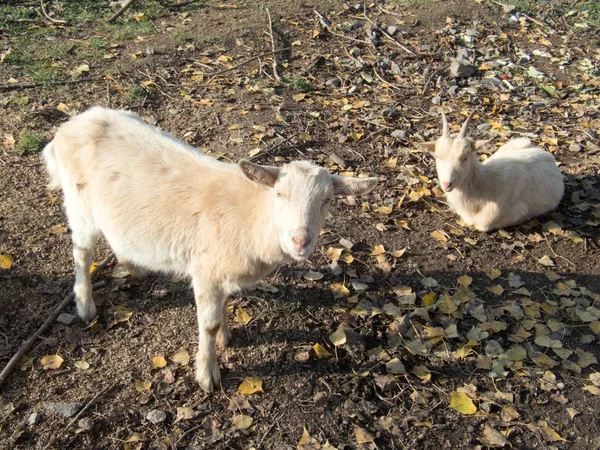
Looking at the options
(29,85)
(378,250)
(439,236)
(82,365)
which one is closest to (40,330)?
(82,365)

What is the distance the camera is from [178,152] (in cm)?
386

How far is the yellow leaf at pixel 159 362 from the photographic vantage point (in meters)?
3.93

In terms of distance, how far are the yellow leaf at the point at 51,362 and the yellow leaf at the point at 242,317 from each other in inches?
51.5

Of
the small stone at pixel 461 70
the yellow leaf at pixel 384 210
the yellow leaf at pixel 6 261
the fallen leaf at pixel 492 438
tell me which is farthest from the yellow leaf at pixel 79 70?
the fallen leaf at pixel 492 438

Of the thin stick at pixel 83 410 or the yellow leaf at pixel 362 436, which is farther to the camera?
the yellow leaf at pixel 362 436

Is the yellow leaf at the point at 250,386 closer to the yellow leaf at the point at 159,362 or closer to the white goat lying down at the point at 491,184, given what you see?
the yellow leaf at the point at 159,362

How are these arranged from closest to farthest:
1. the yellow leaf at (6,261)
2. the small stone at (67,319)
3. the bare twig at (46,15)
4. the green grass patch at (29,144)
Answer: the small stone at (67,319) < the yellow leaf at (6,261) < the green grass patch at (29,144) < the bare twig at (46,15)

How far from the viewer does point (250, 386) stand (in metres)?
3.84

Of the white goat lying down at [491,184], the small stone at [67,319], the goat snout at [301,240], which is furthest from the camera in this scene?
the white goat lying down at [491,184]

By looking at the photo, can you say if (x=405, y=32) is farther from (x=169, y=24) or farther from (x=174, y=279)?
(x=174, y=279)

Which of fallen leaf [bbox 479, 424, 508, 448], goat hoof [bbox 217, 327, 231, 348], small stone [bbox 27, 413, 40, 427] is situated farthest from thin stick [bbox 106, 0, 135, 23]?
fallen leaf [bbox 479, 424, 508, 448]

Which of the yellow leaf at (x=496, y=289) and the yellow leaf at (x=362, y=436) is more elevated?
the yellow leaf at (x=362, y=436)

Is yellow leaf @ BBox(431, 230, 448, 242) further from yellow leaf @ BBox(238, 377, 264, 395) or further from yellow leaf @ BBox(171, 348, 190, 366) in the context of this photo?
yellow leaf @ BBox(171, 348, 190, 366)

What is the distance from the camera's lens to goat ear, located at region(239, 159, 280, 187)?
10.8ft
